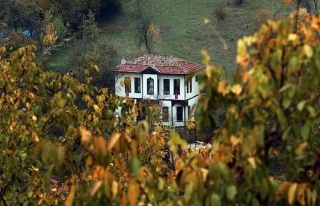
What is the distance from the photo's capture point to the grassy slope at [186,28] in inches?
1726

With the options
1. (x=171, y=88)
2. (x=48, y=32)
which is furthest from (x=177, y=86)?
(x=48, y=32)

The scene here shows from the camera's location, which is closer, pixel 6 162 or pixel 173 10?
pixel 6 162

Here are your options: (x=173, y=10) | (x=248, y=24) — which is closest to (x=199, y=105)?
(x=248, y=24)

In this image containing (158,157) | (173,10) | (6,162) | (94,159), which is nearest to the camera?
(94,159)

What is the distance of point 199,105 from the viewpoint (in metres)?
3.52

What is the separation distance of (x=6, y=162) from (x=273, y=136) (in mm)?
3645

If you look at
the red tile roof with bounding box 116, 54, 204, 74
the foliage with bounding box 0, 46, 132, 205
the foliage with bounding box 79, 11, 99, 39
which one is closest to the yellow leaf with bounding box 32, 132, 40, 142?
the foliage with bounding box 0, 46, 132, 205

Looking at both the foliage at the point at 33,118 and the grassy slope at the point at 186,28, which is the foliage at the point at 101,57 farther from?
the foliage at the point at 33,118

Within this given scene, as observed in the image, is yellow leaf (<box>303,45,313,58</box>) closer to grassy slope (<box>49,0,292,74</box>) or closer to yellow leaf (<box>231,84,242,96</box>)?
yellow leaf (<box>231,84,242,96</box>)

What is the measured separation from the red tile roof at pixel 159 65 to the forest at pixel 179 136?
94.3 feet

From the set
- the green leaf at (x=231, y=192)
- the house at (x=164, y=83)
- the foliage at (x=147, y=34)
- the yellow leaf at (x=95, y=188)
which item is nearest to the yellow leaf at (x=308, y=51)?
the green leaf at (x=231, y=192)

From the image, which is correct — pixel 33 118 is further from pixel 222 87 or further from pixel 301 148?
pixel 301 148

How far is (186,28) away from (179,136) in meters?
44.5

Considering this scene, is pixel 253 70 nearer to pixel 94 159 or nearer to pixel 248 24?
pixel 94 159
